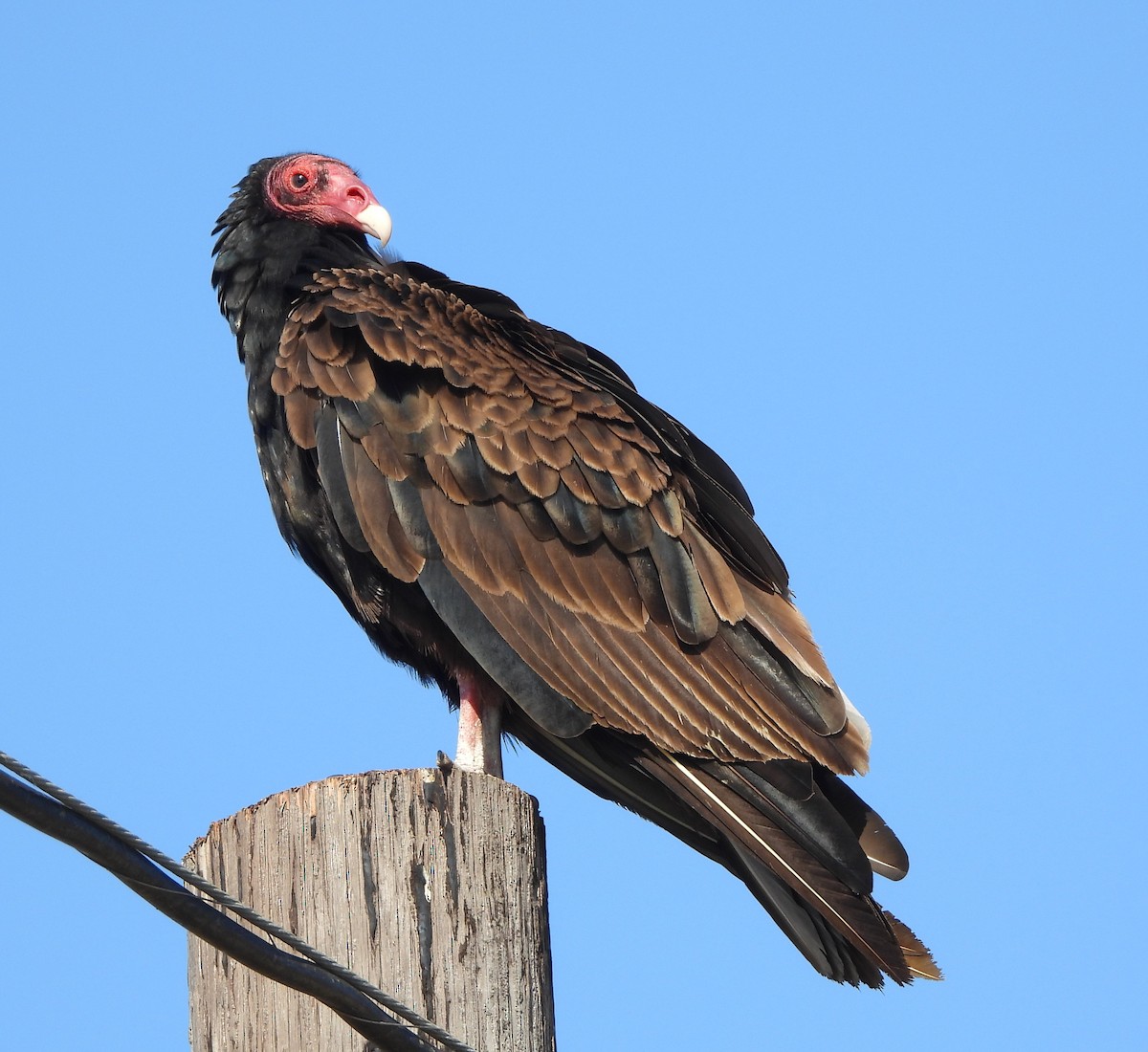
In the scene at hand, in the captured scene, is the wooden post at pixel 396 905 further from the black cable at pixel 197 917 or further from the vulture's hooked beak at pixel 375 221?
the vulture's hooked beak at pixel 375 221

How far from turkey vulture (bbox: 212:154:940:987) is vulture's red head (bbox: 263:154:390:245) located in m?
0.63

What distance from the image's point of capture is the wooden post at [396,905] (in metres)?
3.07

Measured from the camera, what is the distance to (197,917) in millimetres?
2500

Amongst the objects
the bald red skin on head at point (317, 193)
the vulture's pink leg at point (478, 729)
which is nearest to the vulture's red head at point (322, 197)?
the bald red skin on head at point (317, 193)

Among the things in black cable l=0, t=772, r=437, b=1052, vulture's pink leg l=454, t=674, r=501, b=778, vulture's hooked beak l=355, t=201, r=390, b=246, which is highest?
vulture's hooked beak l=355, t=201, r=390, b=246

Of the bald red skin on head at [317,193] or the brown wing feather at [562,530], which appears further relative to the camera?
the bald red skin on head at [317,193]

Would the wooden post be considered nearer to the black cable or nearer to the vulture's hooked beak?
the black cable

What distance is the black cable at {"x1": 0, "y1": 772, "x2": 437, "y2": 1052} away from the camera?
2.35 meters

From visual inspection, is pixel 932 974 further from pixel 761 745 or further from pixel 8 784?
pixel 8 784

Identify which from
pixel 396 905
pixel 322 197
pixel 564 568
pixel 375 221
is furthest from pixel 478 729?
pixel 322 197

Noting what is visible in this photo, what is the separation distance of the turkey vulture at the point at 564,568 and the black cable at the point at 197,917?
150 centimetres

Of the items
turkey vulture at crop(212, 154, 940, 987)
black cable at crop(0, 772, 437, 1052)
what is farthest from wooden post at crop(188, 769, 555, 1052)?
turkey vulture at crop(212, 154, 940, 987)

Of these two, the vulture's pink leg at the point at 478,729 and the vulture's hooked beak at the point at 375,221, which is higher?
the vulture's hooked beak at the point at 375,221

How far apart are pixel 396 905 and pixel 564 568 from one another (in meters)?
1.54
